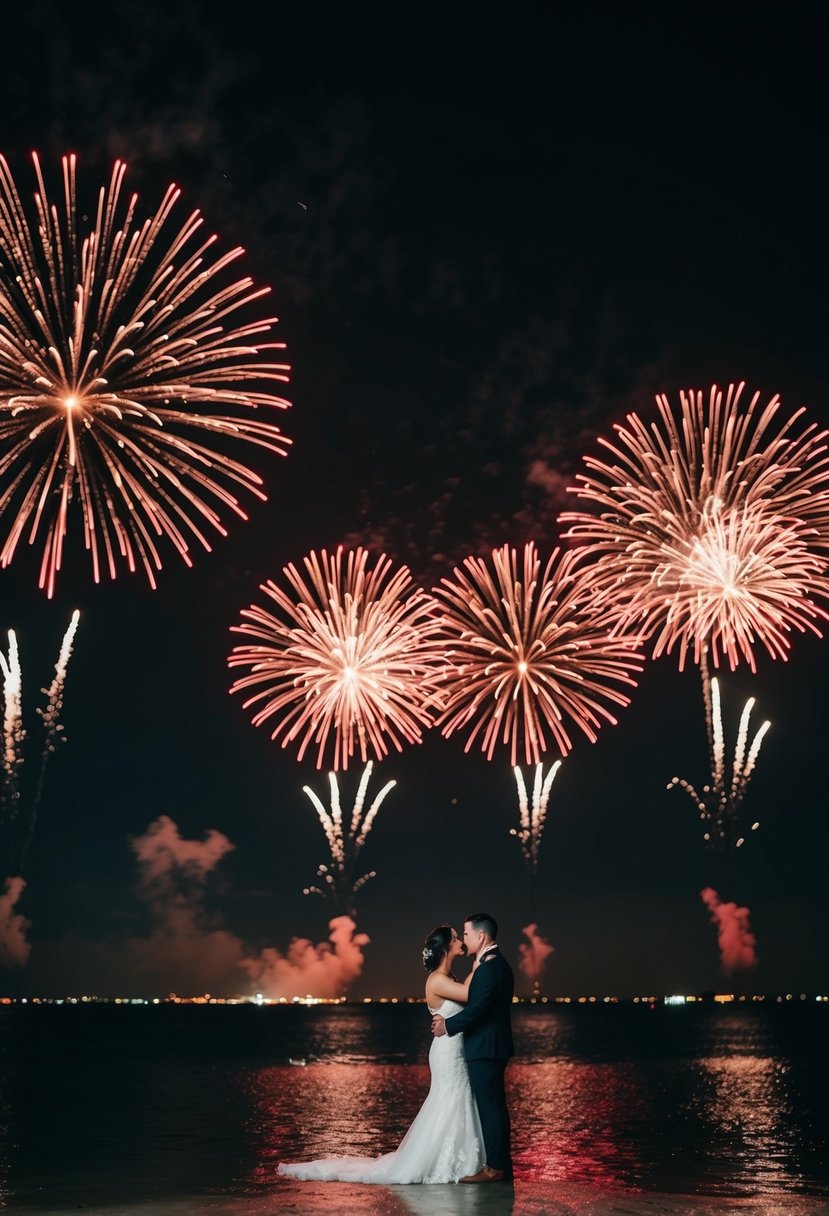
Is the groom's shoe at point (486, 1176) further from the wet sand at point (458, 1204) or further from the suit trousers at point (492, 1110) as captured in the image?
the wet sand at point (458, 1204)

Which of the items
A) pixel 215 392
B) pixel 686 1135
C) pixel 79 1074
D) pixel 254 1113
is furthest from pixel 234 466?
pixel 79 1074

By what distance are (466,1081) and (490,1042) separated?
0.55 metres

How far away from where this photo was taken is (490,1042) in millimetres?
13883

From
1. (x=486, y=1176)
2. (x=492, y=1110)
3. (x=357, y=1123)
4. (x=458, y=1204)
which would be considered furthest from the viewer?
(x=357, y=1123)

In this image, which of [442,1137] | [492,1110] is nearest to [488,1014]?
[492,1110]

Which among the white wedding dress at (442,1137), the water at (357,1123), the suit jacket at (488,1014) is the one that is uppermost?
the suit jacket at (488,1014)

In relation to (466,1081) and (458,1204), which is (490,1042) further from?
(458,1204)

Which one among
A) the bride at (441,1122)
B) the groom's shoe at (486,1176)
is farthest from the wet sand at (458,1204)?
the bride at (441,1122)

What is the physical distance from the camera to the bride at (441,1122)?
45.1 feet

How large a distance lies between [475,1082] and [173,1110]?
28.9 m

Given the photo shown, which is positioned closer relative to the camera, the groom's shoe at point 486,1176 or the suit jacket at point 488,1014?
the groom's shoe at point 486,1176

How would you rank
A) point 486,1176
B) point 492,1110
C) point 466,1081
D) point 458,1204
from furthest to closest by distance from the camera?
point 466,1081
point 492,1110
point 486,1176
point 458,1204

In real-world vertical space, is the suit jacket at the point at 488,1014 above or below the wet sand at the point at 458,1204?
above

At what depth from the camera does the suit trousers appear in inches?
541
